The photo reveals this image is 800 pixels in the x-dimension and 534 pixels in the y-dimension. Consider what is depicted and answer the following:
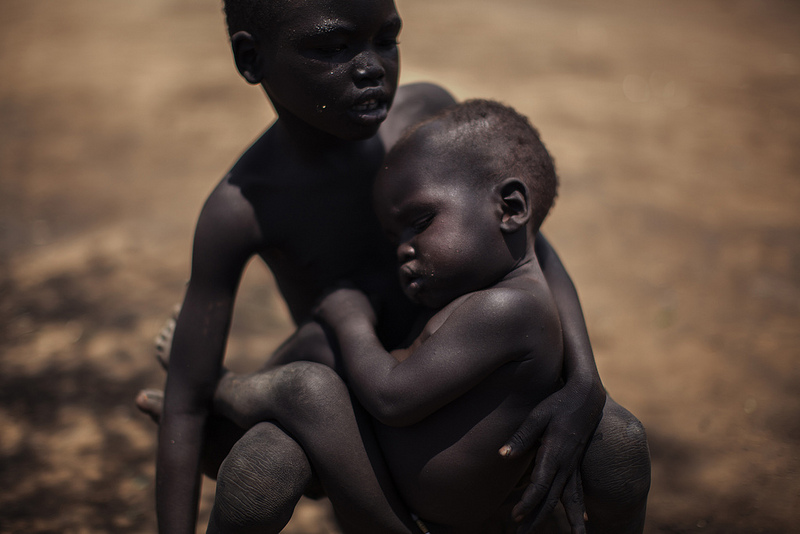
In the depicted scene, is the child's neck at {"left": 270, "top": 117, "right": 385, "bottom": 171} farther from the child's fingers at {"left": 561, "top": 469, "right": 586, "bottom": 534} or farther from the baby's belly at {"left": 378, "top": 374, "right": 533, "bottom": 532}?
the child's fingers at {"left": 561, "top": 469, "right": 586, "bottom": 534}

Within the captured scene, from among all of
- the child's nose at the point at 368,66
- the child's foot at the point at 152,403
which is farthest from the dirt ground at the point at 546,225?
the child's nose at the point at 368,66

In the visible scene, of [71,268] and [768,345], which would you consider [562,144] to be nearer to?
[768,345]

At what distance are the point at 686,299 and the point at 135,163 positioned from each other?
3.97 m

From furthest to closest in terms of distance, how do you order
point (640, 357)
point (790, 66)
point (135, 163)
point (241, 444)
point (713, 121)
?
point (790, 66) < point (713, 121) < point (135, 163) < point (640, 357) < point (241, 444)

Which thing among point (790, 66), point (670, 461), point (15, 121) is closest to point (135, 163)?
point (15, 121)

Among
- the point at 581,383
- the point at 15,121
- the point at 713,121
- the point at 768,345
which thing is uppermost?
the point at 15,121

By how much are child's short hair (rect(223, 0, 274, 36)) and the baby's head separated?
1.60 ft

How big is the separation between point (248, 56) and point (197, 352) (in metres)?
0.85

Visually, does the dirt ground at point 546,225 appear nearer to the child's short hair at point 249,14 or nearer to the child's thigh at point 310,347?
the child's thigh at point 310,347

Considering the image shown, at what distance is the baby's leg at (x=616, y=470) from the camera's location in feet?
6.35

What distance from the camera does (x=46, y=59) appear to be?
276 inches

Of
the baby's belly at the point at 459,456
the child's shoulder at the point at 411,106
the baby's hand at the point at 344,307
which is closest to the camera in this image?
the baby's belly at the point at 459,456

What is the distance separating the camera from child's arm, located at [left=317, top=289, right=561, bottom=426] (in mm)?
1837

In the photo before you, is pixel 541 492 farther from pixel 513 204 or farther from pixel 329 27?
pixel 329 27
